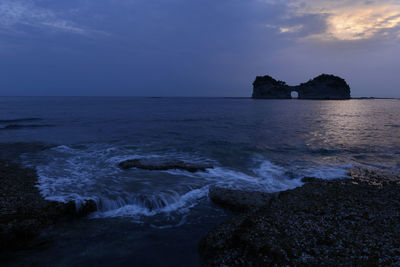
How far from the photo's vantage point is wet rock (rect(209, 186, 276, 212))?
313 inches

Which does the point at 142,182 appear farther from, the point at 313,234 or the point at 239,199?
the point at 313,234

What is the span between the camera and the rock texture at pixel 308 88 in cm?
14988

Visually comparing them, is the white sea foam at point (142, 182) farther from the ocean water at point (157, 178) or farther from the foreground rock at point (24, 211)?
the foreground rock at point (24, 211)

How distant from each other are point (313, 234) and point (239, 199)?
3249 millimetres

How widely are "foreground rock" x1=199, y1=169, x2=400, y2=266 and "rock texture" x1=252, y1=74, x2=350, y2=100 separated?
6531 inches

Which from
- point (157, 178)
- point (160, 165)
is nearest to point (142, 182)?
point (157, 178)

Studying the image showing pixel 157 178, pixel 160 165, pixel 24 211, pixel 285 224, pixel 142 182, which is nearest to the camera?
pixel 285 224

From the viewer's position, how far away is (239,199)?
828 centimetres

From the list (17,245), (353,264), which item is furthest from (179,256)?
(17,245)

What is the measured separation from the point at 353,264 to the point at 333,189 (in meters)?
4.86

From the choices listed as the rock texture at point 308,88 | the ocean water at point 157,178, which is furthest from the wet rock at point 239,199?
the rock texture at point 308,88

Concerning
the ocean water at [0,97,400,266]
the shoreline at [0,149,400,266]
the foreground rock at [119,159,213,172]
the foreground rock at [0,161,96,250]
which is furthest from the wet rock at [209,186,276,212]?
the foreground rock at [0,161,96,250]

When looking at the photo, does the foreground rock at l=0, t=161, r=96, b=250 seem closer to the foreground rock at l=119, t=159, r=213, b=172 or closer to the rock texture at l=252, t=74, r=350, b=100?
the foreground rock at l=119, t=159, r=213, b=172

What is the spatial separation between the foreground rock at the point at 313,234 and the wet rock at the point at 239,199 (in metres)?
0.50
